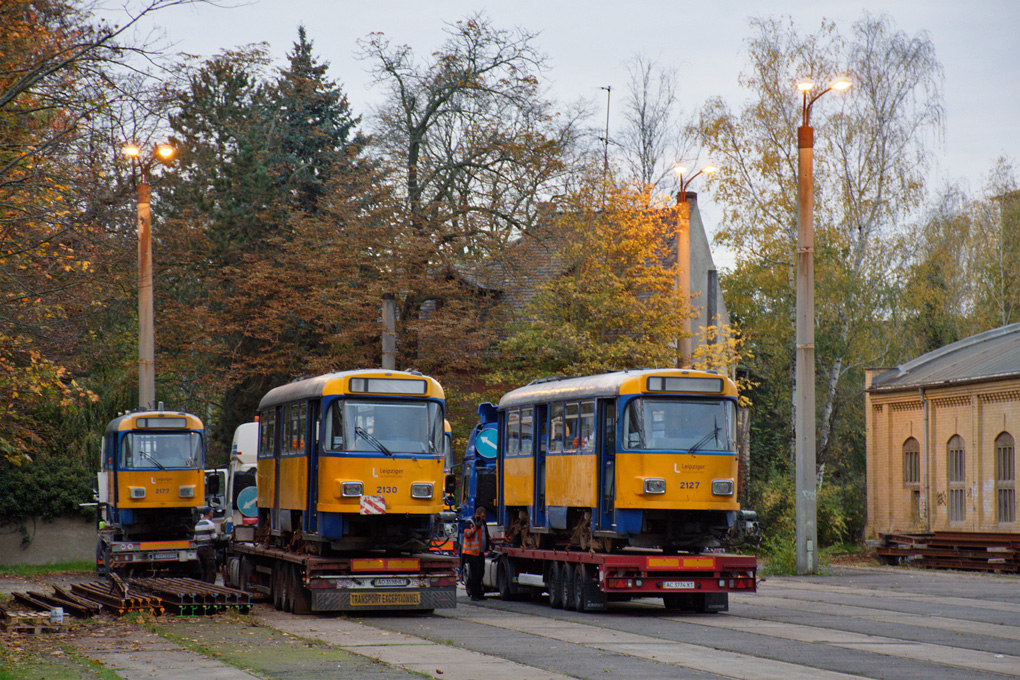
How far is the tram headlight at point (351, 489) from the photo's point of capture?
18.7 metres

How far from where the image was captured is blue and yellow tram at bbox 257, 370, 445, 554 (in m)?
18.9

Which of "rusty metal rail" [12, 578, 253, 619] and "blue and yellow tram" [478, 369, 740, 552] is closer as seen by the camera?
"rusty metal rail" [12, 578, 253, 619]

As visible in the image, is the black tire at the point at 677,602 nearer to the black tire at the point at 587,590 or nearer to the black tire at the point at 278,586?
the black tire at the point at 587,590

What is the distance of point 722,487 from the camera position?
62.2 ft

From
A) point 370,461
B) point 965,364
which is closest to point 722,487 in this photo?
point 370,461

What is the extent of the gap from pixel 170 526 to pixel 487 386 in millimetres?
11907

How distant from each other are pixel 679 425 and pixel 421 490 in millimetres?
3812

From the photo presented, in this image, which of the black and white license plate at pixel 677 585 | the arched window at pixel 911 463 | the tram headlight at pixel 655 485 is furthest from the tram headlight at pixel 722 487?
the arched window at pixel 911 463

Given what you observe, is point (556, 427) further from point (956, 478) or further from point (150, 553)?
point (956, 478)

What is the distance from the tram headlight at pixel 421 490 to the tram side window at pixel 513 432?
380 cm

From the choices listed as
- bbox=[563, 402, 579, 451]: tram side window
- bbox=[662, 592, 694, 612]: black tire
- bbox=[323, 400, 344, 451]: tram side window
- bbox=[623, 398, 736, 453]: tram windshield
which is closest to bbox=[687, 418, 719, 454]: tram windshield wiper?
bbox=[623, 398, 736, 453]: tram windshield

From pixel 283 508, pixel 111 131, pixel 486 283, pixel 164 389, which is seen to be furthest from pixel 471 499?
pixel 164 389

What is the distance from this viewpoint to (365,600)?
746 inches

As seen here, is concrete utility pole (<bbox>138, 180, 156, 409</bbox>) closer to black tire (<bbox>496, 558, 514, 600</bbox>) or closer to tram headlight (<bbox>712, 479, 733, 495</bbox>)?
black tire (<bbox>496, 558, 514, 600</bbox>)
